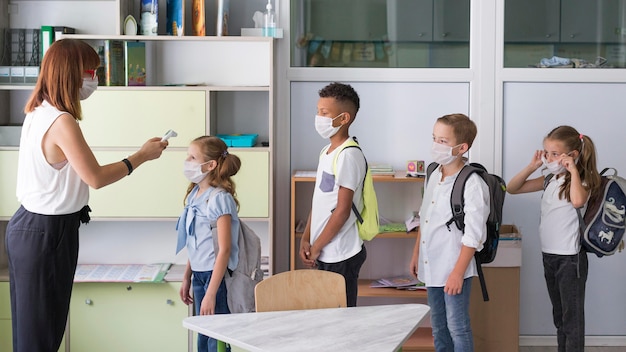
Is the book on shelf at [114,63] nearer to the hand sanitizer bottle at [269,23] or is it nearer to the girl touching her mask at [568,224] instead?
the hand sanitizer bottle at [269,23]

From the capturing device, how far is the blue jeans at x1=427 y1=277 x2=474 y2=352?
3.74 meters

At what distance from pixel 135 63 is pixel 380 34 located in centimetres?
133

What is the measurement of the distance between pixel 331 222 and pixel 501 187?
785 mm

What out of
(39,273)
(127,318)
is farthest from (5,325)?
(39,273)

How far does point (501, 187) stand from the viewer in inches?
152

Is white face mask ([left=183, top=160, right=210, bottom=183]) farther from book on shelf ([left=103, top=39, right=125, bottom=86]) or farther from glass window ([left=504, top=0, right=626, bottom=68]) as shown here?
glass window ([left=504, top=0, right=626, bottom=68])

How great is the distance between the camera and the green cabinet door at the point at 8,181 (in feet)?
15.1

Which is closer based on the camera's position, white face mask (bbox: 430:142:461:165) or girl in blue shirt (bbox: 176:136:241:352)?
girl in blue shirt (bbox: 176:136:241:352)

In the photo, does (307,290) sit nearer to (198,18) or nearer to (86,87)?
(86,87)

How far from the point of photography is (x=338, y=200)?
12.1 ft

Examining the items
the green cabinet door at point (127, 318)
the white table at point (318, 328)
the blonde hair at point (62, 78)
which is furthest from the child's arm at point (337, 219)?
the green cabinet door at point (127, 318)

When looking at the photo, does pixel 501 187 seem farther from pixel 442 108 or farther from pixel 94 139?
pixel 94 139

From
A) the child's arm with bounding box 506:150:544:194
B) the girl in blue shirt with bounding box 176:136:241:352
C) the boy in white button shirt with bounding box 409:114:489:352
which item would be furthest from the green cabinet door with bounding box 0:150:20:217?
the child's arm with bounding box 506:150:544:194

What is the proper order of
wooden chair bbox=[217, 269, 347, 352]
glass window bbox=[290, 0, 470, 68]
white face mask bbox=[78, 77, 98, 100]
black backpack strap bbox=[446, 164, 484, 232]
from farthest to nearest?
glass window bbox=[290, 0, 470, 68]
black backpack strap bbox=[446, 164, 484, 232]
white face mask bbox=[78, 77, 98, 100]
wooden chair bbox=[217, 269, 347, 352]
